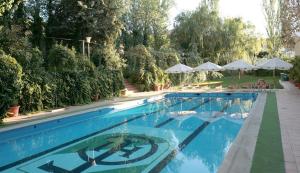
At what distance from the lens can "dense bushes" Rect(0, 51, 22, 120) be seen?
984 centimetres

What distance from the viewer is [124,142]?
933cm

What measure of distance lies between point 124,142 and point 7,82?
155 inches

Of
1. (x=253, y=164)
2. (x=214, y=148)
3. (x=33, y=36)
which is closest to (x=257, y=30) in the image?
(x=33, y=36)

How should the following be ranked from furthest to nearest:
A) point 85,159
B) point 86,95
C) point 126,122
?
point 86,95
point 126,122
point 85,159

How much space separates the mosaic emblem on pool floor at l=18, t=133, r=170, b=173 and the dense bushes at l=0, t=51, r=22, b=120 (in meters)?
2.62

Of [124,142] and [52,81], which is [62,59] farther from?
[124,142]

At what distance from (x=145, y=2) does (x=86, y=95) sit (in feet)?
61.3

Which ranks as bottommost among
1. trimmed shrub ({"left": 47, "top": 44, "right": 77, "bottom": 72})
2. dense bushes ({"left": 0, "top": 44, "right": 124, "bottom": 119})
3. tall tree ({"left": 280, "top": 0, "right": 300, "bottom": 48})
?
dense bushes ({"left": 0, "top": 44, "right": 124, "bottom": 119})

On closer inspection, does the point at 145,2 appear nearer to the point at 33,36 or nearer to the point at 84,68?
the point at 33,36

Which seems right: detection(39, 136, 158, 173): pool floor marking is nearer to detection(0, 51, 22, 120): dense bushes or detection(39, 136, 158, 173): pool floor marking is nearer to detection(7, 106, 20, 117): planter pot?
detection(0, 51, 22, 120): dense bushes

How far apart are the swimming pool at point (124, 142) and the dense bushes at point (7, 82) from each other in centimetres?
92

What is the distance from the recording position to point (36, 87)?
12859 mm

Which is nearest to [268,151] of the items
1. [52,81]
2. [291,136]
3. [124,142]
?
[291,136]

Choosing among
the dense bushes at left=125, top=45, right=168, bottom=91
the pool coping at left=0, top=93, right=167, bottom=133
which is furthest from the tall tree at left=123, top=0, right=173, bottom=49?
the pool coping at left=0, top=93, right=167, bottom=133
